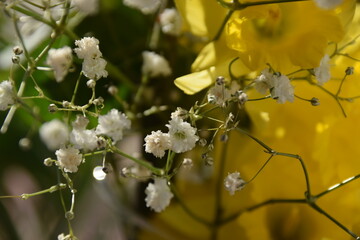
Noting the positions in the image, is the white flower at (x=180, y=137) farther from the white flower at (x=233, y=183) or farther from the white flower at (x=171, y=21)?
the white flower at (x=171, y=21)

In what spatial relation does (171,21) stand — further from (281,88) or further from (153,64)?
(281,88)

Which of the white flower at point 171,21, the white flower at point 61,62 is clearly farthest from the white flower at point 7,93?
the white flower at point 171,21

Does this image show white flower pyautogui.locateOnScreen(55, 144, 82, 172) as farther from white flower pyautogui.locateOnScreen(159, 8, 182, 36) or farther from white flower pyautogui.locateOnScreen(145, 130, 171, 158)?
white flower pyautogui.locateOnScreen(159, 8, 182, 36)

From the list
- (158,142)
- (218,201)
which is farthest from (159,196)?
(218,201)

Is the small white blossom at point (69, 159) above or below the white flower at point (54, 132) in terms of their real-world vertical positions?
above

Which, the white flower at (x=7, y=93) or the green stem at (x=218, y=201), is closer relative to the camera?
the white flower at (x=7, y=93)
